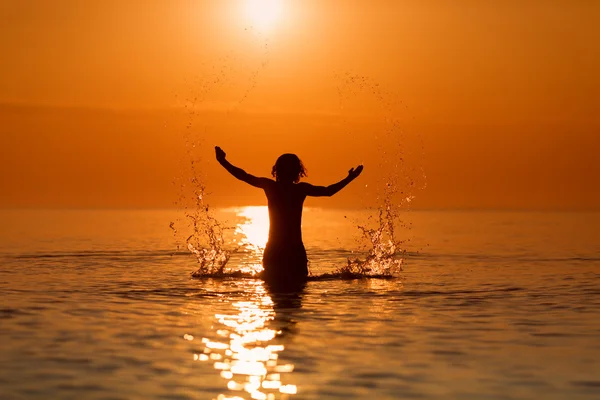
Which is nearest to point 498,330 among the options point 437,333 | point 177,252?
point 437,333

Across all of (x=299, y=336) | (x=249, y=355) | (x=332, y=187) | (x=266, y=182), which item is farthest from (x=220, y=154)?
(x=249, y=355)

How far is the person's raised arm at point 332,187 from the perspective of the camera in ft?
58.3

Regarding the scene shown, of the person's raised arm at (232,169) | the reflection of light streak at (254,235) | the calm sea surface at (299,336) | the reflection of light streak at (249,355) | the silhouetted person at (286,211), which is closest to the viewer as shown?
the reflection of light streak at (249,355)

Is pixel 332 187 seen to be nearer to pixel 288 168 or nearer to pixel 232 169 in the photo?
pixel 288 168

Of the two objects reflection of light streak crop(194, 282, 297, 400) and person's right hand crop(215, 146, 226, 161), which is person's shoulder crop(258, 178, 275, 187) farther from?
reflection of light streak crop(194, 282, 297, 400)

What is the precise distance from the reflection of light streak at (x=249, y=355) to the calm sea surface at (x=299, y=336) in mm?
21

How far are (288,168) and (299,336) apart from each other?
658 cm

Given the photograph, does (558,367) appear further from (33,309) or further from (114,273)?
(114,273)

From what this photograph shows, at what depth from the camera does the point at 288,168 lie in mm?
17703

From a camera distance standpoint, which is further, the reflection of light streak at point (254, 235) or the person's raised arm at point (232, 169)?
the reflection of light streak at point (254, 235)

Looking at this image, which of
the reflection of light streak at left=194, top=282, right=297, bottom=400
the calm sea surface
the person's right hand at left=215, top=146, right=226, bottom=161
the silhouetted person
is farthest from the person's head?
the reflection of light streak at left=194, top=282, right=297, bottom=400

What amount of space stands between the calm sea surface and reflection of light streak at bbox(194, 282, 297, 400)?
0.07 feet

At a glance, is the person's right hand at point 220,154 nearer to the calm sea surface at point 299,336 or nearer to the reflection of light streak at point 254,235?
the calm sea surface at point 299,336

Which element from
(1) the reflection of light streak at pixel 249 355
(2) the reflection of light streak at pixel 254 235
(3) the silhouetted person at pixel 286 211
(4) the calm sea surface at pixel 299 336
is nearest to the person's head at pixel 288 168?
(3) the silhouetted person at pixel 286 211
